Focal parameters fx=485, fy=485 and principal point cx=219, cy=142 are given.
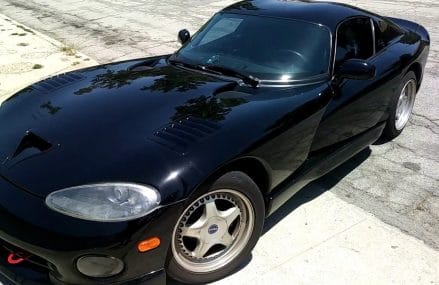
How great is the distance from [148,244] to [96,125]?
0.85 m

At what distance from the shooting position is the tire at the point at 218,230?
260cm

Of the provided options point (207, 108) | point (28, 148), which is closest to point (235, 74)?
point (207, 108)

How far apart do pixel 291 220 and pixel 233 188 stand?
0.96 metres

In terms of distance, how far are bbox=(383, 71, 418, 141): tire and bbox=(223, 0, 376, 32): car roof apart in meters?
0.77

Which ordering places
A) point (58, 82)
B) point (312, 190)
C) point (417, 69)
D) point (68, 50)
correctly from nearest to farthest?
point (58, 82) → point (312, 190) → point (417, 69) → point (68, 50)

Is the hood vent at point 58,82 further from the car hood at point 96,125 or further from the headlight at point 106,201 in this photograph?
the headlight at point 106,201

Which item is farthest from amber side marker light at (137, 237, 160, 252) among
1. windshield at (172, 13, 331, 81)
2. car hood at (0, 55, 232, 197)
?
windshield at (172, 13, 331, 81)

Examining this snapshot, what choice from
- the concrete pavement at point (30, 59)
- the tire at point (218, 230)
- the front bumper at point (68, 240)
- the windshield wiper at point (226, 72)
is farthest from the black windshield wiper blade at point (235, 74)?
Result: the concrete pavement at point (30, 59)

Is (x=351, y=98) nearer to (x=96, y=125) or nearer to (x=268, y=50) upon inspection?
(x=268, y=50)

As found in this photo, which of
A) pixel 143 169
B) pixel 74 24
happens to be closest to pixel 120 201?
pixel 143 169

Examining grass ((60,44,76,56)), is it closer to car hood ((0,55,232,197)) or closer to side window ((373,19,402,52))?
car hood ((0,55,232,197))

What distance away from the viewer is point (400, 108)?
4773mm

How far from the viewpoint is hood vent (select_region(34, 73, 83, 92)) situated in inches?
137

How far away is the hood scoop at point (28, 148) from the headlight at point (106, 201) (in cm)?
40
